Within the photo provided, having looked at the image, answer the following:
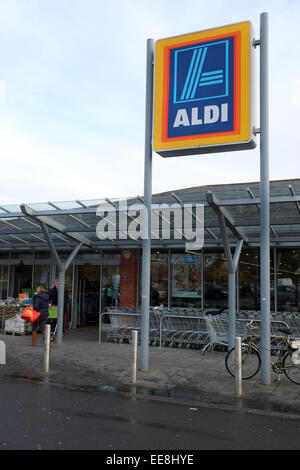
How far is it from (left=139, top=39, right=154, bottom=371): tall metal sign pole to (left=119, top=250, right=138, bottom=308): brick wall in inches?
260

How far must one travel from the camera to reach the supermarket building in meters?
11.7

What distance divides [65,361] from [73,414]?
4.37m

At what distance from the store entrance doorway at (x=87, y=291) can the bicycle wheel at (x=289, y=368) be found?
10.4 m

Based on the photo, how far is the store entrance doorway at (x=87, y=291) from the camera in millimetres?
18062

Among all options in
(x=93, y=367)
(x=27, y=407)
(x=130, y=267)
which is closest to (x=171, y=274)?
(x=130, y=267)

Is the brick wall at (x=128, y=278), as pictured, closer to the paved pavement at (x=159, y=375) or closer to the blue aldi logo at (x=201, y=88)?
the paved pavement at (x=159, y=375)

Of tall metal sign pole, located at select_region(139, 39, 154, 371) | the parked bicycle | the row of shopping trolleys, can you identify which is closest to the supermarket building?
tall metal sign pole, located at select_region(139, 39, 154, 371)

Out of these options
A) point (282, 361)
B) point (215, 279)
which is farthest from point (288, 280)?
point (282, 361)

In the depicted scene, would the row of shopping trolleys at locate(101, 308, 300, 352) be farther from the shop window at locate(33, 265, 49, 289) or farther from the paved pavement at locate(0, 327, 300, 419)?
the shop window at locate(33, 265, 49, 289)

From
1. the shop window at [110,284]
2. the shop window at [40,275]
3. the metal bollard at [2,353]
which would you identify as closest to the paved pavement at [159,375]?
the metal bollard at [2,353]

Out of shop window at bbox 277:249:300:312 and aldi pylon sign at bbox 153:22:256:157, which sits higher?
aldi pylon sign at bbox 153:22:256:157

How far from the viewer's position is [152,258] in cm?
1667

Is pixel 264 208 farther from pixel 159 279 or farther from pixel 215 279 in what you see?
pixel 159 279

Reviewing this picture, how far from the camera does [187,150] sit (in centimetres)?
966
